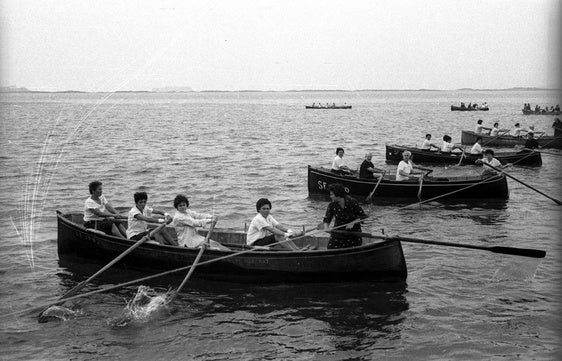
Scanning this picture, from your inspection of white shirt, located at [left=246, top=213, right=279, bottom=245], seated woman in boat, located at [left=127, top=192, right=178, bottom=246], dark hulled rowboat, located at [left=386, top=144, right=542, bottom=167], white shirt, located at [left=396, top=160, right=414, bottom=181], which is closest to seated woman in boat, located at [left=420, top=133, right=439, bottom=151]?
dark hulled rowboat, located at [left=386, top=144, right=542, bottom=167]

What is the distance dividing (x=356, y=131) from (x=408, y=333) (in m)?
55.2

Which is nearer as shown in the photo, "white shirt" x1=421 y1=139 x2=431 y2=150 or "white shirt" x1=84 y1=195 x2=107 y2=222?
"white shirt" x1=84 y1=195 x2=107 y2=222

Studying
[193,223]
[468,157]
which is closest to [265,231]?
[193,223]

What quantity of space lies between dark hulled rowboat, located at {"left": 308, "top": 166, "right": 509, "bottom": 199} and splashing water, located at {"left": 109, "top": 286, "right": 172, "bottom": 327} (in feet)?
38.8

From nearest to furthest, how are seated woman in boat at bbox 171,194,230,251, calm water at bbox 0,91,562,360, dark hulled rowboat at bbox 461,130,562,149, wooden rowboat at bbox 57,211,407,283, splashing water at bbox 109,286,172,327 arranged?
1. calm water at bbox 0,91,562,360
2. splashing water at bbox 109,286,172,327
3. wooden rowboat at bbox 57,211,407,283
4. seated woman in boat at bbox 171,194,230,251
5. dark hulled rowboat at bbox 461,130,562,149

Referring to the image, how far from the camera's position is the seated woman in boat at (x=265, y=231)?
1352 centimetres

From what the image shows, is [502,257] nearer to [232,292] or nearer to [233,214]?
[232,292]

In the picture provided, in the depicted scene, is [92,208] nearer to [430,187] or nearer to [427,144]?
[430,187]

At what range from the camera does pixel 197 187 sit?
93.7 ft

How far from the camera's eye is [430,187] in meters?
22.6

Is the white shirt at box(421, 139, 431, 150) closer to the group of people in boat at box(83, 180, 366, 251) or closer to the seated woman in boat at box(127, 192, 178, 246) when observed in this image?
the group of people in boat at box(83, 180, 366, 251)

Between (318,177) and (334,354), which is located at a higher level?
(318,177)

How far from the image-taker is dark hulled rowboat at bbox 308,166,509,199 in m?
22.6

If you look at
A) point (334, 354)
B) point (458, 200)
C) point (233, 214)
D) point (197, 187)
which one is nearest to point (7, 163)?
point (197, 187)
